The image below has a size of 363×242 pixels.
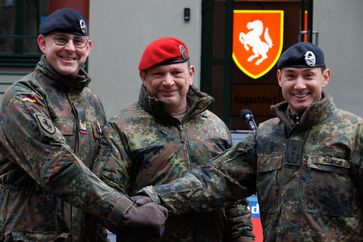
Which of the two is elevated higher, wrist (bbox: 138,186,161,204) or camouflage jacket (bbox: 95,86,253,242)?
camouflage jacket (bbox: 95,86,253,242)

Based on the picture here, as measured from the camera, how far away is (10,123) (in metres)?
5.26

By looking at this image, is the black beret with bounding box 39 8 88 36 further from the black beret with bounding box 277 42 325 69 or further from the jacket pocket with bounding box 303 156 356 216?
Answer: the jacket pocket with bounding box 303 156 356 216

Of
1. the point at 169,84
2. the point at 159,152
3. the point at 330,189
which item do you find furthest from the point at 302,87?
the point at 159,152

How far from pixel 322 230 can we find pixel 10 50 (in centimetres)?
Answer: 769

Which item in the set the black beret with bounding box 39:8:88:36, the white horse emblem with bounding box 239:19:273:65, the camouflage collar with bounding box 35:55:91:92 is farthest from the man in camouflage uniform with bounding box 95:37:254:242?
the white horse emblem with bounding box 239:19:273:65

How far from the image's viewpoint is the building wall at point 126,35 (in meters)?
11.6

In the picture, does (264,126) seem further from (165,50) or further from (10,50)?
(10,50)

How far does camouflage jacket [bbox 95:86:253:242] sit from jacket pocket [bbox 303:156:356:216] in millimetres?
735

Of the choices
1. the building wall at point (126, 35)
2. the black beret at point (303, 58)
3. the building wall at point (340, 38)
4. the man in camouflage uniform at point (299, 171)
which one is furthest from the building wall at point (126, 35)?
the black beret at point (303, 58)

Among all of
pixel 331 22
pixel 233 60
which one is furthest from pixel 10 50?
pixel 331 22

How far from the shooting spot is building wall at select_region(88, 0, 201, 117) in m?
11.6

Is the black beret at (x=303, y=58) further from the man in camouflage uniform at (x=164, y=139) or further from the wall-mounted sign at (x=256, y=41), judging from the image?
the wall-mounted sign at (x=256, y=41)

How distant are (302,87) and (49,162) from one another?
1.38 meters

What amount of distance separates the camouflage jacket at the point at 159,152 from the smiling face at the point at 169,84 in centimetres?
6
